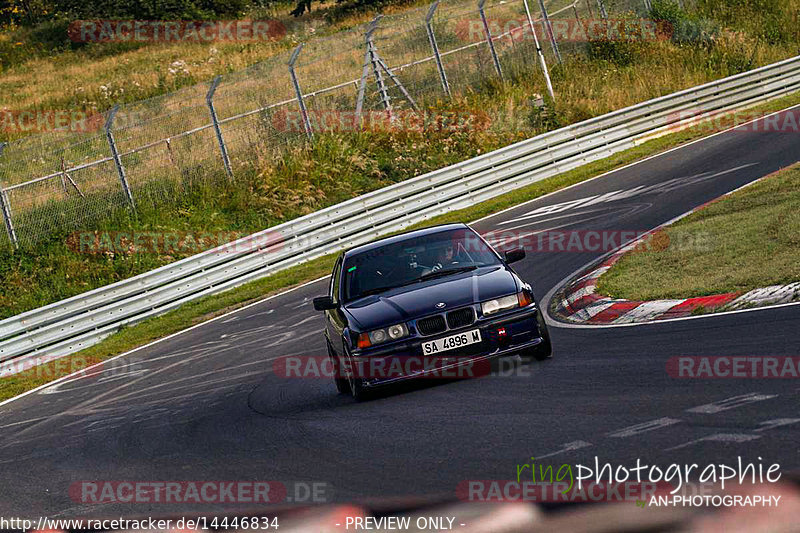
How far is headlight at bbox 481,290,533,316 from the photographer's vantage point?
8.72 meters

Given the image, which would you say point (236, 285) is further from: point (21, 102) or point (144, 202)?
point (21, 102)

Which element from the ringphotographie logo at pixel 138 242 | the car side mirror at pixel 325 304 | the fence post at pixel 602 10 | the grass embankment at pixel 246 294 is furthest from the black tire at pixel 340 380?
the fence post at pixel 602 10

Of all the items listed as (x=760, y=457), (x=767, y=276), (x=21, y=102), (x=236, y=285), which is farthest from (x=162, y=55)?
(x=760, y=457)

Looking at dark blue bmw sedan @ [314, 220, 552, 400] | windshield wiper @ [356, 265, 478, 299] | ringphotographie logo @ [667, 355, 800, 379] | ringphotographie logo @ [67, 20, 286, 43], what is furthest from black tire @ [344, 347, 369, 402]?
ringphotographie logo @ [67, 20, 286, 43]

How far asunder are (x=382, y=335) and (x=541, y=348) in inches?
56.9

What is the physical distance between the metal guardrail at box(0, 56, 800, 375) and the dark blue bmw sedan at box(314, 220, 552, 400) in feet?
39.1

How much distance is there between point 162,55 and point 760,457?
5038 cm

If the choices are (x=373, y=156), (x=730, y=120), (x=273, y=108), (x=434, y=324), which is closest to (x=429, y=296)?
(x=434, y=324)

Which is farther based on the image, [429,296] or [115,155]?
[115,155]

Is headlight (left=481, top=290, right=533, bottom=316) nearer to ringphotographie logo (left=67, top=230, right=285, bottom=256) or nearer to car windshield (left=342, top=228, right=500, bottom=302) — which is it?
car windshield (left=342, top=228, right=500, bottom=302)

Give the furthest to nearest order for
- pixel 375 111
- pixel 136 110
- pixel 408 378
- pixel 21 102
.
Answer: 1. pixel 21 102
2. pixel 375 111
3. pixel 136 110
4. pixel 408 378

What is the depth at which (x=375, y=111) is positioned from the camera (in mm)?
31281

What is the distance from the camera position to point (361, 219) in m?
24.4

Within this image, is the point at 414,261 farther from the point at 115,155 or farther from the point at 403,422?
the point at 115,155
